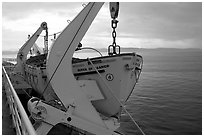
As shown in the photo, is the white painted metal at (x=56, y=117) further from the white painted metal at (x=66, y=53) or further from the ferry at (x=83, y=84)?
the white painted metal at (x=66, y=53)

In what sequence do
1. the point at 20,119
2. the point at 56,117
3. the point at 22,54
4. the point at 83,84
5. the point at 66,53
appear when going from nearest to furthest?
the point at 20,119
the point at 66,53
the point at 56,117
the point at 83,84
the point at 22,54

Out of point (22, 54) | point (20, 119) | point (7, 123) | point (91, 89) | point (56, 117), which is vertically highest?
point (22, 54)

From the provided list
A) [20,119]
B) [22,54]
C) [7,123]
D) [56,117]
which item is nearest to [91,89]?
[56,117]

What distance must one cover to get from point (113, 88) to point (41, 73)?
2.18 m

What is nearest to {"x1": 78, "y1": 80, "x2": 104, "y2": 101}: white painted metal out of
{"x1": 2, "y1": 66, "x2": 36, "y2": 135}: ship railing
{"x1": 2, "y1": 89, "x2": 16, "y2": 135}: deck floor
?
{"x1": 2, "y1": 66, "x2": 36, "y2": 135}: ship railing

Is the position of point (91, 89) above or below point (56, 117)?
above

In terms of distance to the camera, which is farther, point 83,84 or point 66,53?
point 83,84

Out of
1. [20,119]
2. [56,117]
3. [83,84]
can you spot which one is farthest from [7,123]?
[83,84]

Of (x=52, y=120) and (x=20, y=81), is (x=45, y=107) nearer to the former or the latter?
(x=52, y=120)

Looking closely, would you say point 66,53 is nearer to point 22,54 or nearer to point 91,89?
point 91,89

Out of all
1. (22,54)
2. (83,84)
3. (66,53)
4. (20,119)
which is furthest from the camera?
(22,54)

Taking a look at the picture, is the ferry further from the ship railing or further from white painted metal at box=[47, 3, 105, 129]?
the ship railing

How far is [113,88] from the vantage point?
15.4 feet

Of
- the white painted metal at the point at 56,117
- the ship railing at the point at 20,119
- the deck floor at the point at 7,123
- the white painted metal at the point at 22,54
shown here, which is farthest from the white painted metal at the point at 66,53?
the white painted metal at the point at 22,54
